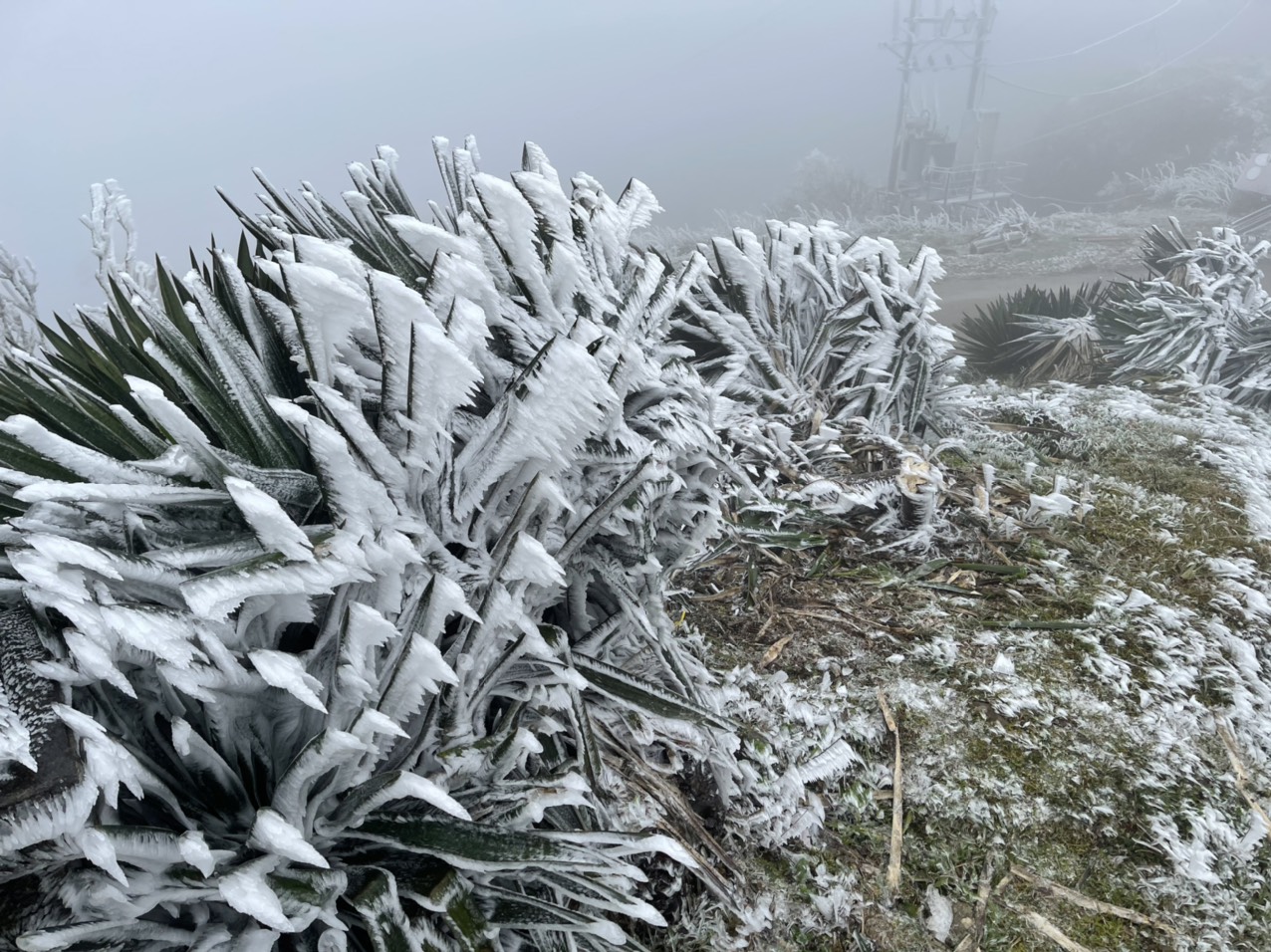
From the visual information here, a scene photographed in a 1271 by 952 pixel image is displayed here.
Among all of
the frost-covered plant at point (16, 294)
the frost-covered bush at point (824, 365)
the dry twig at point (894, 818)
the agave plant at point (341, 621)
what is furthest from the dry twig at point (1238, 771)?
the frost-covered plant at point (16, 294)

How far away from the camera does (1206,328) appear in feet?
16.4

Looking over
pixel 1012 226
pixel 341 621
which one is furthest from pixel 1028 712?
pixel 1012 226

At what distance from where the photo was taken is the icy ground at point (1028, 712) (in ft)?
4.75

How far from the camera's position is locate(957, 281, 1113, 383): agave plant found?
5.78m

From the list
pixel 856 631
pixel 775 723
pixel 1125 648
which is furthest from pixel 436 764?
pixel 1125 648

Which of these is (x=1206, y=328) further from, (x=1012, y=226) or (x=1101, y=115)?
(x=1101, y=115)

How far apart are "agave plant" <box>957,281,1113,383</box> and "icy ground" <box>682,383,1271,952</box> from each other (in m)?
3.11

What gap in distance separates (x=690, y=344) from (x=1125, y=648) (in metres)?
1.71

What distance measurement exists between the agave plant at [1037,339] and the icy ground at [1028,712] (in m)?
3.11

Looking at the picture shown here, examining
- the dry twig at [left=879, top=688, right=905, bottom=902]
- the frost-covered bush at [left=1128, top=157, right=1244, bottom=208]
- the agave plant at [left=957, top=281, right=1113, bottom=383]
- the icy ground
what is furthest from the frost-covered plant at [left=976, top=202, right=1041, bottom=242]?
the dry twig at [left=879, top=688, right=905, bottom=902]

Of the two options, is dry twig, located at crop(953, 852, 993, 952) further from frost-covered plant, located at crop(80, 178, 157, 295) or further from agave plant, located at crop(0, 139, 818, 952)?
frost-covered plant, located at crop(80, 178, 157, 295)

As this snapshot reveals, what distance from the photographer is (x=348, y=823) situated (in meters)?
1.02

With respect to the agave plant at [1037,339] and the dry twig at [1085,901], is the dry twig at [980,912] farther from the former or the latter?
the agave plant at [1037,339]

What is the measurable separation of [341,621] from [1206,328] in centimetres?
570
